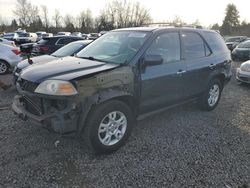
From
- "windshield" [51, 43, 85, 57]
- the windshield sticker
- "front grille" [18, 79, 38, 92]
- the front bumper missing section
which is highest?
the windshield sticker

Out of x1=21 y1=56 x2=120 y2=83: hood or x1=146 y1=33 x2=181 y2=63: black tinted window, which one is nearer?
x1=21 y1=56 x2=120 y2=83: hood

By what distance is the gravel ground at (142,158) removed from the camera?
2.96m

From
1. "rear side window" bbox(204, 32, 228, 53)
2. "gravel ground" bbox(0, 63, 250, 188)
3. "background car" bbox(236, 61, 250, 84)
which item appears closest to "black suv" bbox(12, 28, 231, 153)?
"rear side window" bbox(204, 32, 228, 53)

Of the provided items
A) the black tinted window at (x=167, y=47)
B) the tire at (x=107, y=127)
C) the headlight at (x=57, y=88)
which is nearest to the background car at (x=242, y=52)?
the black tinted window at (x=167, y=47)

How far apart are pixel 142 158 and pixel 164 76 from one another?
1.37 metres

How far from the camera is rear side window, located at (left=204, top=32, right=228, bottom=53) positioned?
16.7ft

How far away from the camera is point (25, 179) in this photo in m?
2.92

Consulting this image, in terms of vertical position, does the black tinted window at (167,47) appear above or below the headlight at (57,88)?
above

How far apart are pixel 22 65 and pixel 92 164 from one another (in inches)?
163

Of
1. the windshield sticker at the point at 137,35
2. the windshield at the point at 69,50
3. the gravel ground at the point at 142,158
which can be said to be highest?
the windshield sticker at the point at 137,35

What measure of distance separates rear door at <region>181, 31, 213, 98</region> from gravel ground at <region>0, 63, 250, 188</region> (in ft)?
2.38

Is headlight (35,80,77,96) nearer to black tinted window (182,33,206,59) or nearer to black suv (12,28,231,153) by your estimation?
black suv (12,28,231,153)

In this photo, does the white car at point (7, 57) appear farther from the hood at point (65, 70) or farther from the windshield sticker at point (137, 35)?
the windshield sticker at point (137, 35)

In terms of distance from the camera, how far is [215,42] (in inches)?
208
